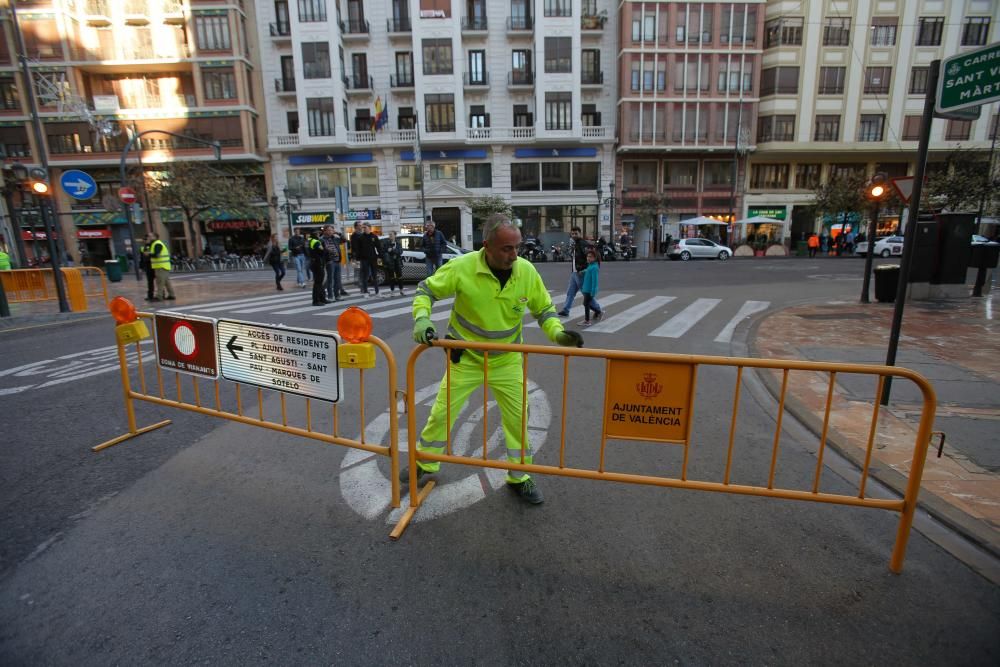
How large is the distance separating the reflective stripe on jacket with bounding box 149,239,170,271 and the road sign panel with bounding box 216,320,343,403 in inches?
422

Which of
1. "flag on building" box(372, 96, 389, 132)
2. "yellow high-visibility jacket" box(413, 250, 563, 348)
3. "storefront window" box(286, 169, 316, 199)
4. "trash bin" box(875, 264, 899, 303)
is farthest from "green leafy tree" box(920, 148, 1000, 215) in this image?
"storefront window" box(286, 169, 316, 199)

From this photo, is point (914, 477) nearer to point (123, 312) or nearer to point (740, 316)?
point (123, 312)

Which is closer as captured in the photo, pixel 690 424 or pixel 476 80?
pixel 690 424

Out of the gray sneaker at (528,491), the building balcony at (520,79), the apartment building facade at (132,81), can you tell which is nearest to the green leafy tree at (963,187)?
the building balcony at (520,79)

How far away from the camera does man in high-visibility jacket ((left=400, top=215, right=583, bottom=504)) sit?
308 cm

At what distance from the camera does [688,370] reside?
2.65m

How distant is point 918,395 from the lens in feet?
Result: 16.3

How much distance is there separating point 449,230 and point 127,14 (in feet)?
84.7

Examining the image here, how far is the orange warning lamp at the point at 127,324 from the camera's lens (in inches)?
159

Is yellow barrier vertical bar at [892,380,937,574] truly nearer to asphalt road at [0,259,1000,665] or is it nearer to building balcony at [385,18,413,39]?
asphalt road at [0,259,1000,665]

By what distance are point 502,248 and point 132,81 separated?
43960 millimetres

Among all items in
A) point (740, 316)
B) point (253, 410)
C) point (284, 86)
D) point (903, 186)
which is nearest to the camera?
point (253, 410)

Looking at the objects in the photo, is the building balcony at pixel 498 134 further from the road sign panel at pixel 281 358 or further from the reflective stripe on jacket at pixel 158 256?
the road sign panel at pixel 281 358

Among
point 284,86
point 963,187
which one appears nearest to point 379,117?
point 284,86
